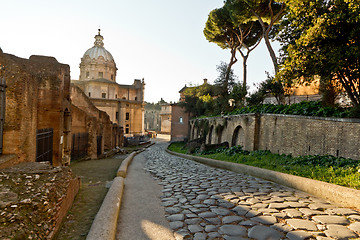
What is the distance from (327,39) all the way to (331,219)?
327 inches

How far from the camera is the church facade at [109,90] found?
4469 centimetres

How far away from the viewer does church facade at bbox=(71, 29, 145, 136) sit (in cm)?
4469

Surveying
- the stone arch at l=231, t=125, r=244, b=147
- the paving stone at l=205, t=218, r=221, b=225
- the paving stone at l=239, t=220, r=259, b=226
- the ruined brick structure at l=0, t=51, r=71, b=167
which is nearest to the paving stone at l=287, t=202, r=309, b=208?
the paving stone at l=239, t=220, r=259, b=226

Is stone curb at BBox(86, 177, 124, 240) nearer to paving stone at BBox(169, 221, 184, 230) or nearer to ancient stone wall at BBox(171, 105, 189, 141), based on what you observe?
paving stone at BBox(169, 221, 184, 230)

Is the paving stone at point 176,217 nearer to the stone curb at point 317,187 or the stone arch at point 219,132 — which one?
the stone curb at point 317,187

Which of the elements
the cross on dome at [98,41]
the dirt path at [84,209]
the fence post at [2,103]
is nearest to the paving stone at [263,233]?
the dirt path at [84,209]

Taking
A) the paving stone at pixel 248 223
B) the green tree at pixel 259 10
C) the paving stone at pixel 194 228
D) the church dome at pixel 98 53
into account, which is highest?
the church dome at pixel 98 53

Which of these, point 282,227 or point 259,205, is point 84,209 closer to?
point 259,205

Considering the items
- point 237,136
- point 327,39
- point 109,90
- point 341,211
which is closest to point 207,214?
point 341,211

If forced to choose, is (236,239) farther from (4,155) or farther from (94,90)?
(94,90)

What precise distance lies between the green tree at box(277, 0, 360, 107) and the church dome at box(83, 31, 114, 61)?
147 ft

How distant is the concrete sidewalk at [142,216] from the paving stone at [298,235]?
5.05ft

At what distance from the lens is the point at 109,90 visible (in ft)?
150

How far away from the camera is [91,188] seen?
19.1ft
